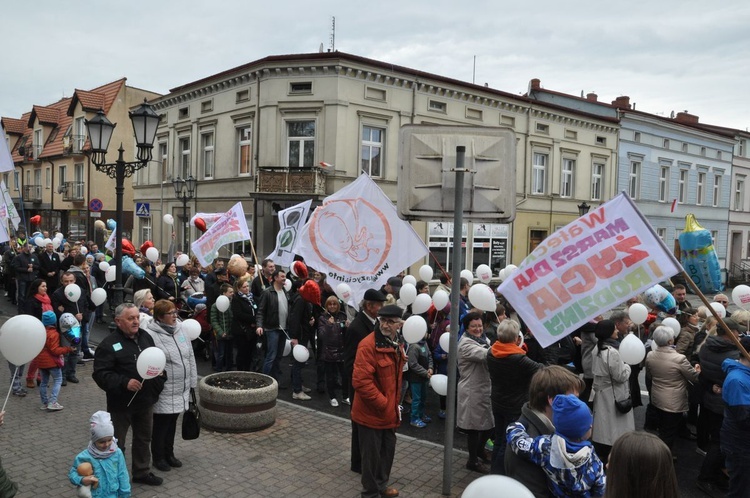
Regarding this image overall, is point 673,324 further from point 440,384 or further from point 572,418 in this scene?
point 572,418

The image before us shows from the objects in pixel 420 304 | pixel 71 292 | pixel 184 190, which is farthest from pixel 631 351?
pixel 184 190

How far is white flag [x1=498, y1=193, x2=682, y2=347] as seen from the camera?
4449 mm

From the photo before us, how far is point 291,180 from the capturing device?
20.1 m

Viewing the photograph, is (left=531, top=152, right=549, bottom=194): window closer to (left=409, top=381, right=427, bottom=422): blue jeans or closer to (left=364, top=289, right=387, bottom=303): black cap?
(left=409, top=381, right=427, bottom=422): blue jeans

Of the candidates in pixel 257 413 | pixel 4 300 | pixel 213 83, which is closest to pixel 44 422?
pixel 257 413

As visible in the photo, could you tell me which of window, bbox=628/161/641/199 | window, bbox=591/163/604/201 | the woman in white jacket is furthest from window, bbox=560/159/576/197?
the woman in white jacket

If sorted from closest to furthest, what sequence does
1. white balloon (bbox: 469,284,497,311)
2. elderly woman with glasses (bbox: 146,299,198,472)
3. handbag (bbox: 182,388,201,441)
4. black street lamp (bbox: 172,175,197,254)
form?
elderly woman with glasses (bbox: 146,299,198,472) → handbag (bbox: 182,388,201,441) → white balloon (bbox: 469,284,497,311) → black street lamp (bbox: 172,175,197,254)

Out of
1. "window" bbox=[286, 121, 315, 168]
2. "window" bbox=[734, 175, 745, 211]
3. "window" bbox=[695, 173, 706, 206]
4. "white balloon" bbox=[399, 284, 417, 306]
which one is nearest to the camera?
"white balloon" bbox=[399, 284, 417, 306]

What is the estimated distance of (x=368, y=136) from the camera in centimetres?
2145

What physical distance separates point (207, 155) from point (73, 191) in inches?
694

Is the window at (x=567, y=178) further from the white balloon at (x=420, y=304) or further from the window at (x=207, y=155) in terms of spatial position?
the white balloon at (x=420, y=304)

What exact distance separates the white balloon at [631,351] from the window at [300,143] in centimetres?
1626

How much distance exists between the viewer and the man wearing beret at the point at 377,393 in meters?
4.68

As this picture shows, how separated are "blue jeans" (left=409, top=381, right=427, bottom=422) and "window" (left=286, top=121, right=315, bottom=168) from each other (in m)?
14.8
